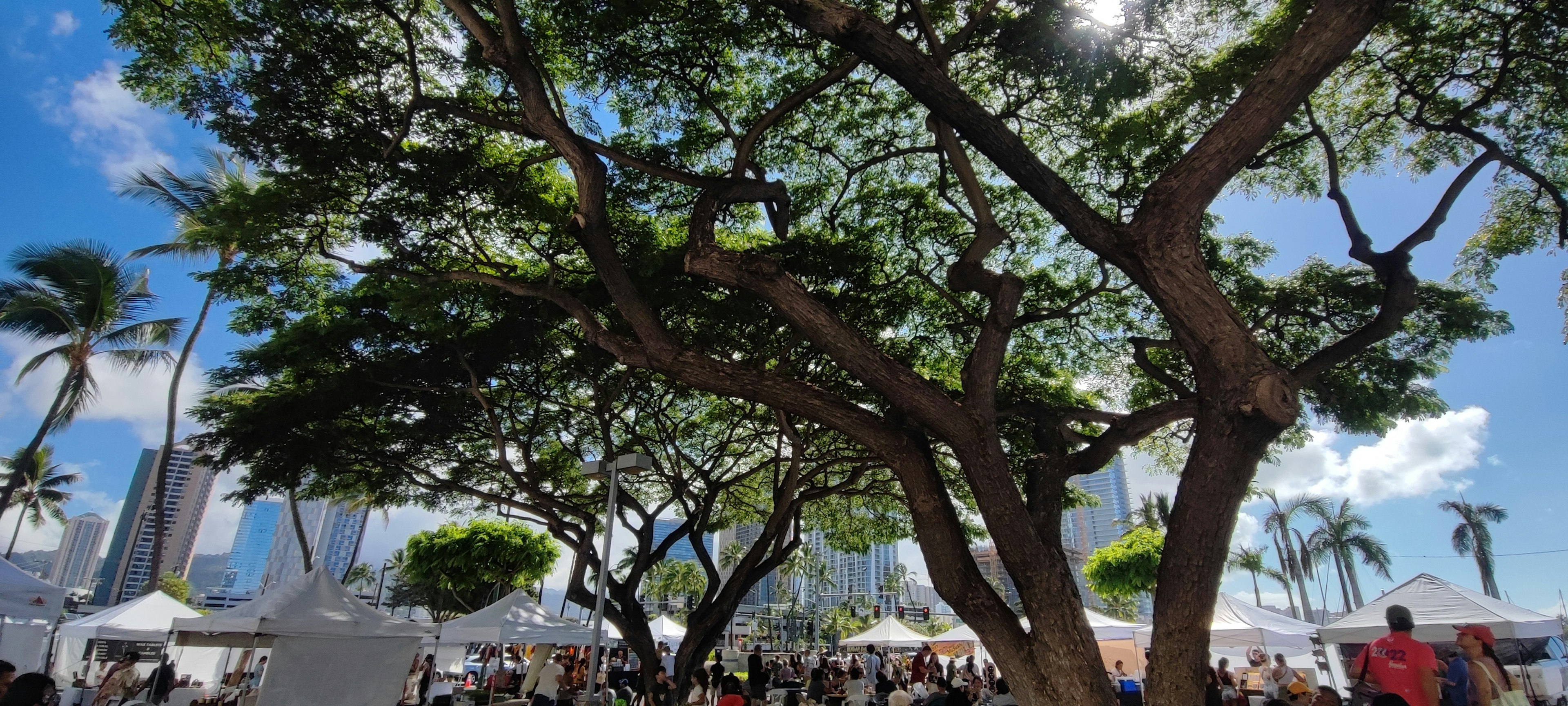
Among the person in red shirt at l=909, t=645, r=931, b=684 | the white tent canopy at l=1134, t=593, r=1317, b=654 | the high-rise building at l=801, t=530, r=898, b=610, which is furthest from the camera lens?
the high-rise building at l=801, t=530, r=898, b=610

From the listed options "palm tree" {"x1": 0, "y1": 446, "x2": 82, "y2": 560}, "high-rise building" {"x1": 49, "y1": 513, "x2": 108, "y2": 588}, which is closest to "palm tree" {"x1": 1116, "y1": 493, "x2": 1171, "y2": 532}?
"palm tree" {"x1": 0, "y1": 446, "x2": 82, "y2": 560}

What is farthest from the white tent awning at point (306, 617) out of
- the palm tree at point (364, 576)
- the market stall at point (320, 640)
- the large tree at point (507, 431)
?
the palm tree at point (364, 576)

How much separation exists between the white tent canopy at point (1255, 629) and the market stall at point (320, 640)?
12.4 meters

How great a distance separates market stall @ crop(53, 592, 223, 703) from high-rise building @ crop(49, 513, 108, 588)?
158 m

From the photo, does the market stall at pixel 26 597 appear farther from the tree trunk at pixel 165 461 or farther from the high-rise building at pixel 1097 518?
the high-rise building at pixel 1097 518

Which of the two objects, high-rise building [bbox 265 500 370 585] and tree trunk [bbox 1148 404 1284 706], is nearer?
tree trunk [bbox 1148 404 1284 706]

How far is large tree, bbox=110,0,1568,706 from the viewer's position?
4527 mm

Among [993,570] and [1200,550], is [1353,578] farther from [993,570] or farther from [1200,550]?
[993,570]

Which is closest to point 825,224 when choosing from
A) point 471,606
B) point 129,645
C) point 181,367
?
point 181,367

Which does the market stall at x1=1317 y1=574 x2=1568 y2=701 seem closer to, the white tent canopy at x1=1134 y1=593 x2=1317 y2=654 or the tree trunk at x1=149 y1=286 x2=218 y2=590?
the white tent canopy at x1=1134 y1=593 x2=1317 y2=654

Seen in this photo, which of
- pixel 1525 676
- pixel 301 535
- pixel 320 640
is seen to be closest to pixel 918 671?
pixel 1525 676

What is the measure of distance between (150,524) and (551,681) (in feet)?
414

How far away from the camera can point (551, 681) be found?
10320 millimetres

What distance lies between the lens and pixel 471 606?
39031 millimetres
